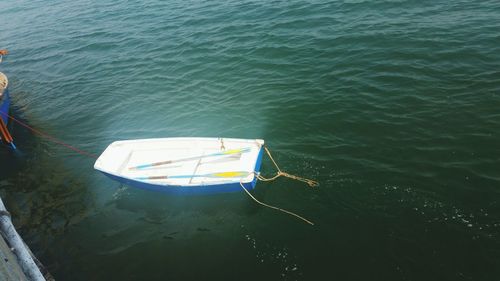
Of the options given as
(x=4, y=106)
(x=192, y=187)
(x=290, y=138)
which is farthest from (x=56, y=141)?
(x=290, y=138)

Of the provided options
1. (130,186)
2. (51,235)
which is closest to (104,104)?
(130,186)

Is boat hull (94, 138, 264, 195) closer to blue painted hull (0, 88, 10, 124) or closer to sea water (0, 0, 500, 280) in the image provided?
sea water (0, 0, 500, 280)

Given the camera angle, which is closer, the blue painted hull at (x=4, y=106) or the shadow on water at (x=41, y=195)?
the shadow on water at (x=41, y=195)

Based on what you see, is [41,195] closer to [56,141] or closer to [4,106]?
[56,141]

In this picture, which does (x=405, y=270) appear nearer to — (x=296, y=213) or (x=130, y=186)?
(x=296, y=213)

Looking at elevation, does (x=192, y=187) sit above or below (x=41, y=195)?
below

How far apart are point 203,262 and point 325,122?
7.79 meters

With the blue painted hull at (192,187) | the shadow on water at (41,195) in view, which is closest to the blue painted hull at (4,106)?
the shadow on water at (41,195)

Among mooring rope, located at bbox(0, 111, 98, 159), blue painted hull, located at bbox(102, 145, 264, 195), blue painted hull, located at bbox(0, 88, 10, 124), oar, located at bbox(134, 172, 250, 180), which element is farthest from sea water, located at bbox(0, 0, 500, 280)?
blue painted hull, located at bbox(0, 88, 10, 124)

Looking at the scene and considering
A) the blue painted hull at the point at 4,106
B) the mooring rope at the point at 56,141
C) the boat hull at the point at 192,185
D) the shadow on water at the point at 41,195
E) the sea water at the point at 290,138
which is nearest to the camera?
the sea water at the point at 290,138

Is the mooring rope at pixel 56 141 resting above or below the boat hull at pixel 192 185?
above

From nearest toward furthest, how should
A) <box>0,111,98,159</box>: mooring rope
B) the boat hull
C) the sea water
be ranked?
the sea water
the boat hull
<box>0,111,98,159</box>: mooring rope

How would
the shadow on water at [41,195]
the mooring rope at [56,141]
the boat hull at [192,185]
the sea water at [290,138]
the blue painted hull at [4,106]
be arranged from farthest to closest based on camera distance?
the blue painted hull at [4,106] → the mooring rope at [56,141] → the shadow on water at [41,195] → the boat hull at [192,185] → the sea water at [290,138]

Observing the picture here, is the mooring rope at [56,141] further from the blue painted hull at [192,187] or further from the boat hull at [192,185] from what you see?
the blue painted hull at [192,187]
